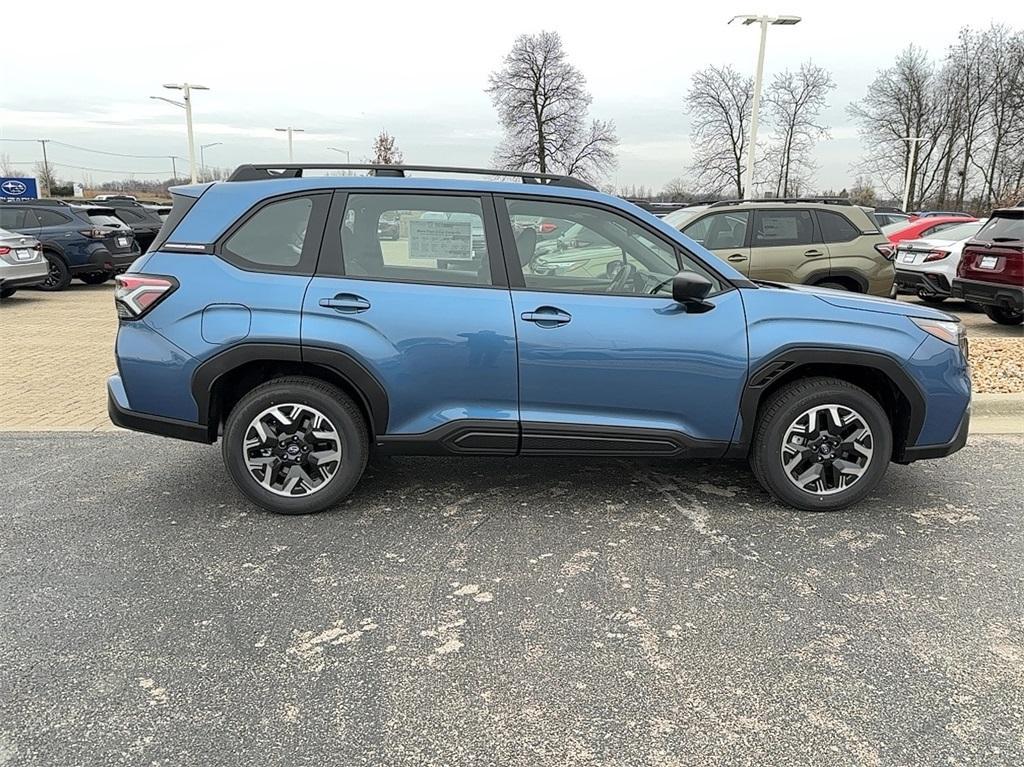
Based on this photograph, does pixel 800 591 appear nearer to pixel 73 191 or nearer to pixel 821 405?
pixel 821 405

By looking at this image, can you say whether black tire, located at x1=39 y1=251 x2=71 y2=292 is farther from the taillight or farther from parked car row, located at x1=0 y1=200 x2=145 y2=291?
the taillight

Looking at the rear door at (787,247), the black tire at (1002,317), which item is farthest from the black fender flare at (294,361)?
the black tire at (1002,317)

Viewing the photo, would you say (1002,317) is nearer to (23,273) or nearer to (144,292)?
(144,292)

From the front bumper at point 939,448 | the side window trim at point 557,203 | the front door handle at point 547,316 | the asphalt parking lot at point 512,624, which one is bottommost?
the asphalt parking lot at point 512,624

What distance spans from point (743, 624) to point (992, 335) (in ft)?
28.7

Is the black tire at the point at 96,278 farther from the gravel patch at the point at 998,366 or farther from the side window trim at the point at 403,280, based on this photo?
the gravel patch at the point at 998,366

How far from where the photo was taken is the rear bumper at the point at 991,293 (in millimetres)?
9148

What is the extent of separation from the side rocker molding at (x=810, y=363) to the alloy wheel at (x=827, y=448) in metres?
0.23

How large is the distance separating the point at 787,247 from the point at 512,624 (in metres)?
7.17

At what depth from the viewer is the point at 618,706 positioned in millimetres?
2580

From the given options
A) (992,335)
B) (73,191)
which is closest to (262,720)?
(992,335)

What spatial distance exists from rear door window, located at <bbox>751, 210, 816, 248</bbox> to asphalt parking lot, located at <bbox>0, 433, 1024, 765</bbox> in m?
4.89

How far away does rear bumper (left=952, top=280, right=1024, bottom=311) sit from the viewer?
30.0 feet

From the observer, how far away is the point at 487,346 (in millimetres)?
3879
